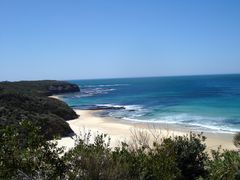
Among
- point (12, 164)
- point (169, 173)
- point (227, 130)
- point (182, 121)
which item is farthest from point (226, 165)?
point (182, 121)

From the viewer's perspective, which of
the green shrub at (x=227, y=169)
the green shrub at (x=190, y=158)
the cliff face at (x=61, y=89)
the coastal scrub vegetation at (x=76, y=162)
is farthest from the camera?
the cliff face at (x=61, y=89)

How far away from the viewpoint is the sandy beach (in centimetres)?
2842

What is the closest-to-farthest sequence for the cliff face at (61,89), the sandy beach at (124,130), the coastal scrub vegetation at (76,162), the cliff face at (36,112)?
the coastal scrub vegetation at (76,162)
the sandy beach at (124,130)
the cliff face at (36,112)
the cliff face at (61,89)

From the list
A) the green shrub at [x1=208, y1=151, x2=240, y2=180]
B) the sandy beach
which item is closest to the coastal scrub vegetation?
the green shrub at [x1=208, y1=151, x2=240, y2=180]

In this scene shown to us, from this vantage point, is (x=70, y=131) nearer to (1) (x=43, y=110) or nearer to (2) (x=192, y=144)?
(1) (x=43, y=110)

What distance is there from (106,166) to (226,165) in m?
2.51

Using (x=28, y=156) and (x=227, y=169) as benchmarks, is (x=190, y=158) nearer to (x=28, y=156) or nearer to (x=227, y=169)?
(x=227, y=169)

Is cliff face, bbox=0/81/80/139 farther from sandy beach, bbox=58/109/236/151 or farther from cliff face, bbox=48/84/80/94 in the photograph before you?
cliff face, bbox=48/84/80/94

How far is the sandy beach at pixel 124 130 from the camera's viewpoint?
28422 mm

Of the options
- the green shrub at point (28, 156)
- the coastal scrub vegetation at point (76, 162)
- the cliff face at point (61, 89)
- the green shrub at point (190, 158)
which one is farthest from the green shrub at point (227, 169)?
the cliff face at point (61, 89)

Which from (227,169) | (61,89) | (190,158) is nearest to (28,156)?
(227,169)

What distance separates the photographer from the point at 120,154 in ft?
33.8

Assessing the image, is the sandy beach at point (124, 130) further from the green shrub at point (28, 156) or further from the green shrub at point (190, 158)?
the green shrub at point (28, 156)

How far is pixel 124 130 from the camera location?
36.3 meters
